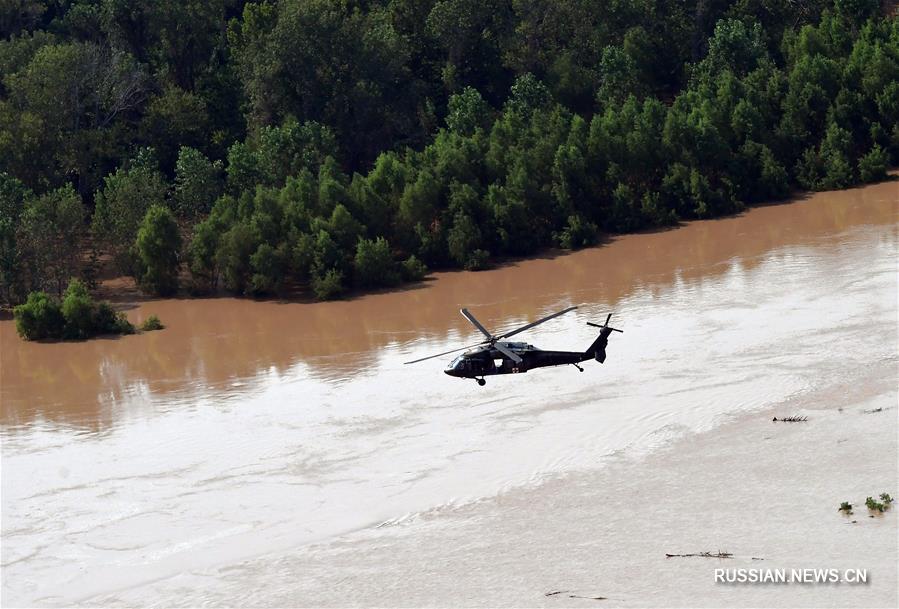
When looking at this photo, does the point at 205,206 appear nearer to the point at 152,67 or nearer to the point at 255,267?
the point at 255,267

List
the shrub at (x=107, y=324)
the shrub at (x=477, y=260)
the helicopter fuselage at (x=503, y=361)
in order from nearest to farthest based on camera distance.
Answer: the helicopter fuselage at (x=503, y=361) → the shrub at (x=107, y=324) → the shrub at (x=477, y=260)

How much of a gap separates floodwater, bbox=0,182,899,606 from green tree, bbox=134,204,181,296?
0.86 meters

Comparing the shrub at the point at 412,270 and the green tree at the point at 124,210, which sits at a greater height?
the green tree at the point at 124,210

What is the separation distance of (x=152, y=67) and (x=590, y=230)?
2137cm

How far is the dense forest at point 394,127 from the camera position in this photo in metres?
52.5

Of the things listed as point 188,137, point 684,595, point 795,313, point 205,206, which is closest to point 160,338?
point 205,206

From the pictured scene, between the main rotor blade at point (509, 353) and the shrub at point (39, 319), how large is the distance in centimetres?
1930

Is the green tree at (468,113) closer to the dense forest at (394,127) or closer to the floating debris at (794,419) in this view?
the dense forest at (394,127)

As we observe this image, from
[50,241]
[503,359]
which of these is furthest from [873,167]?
[50,241]

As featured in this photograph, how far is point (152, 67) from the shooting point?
64750 mm

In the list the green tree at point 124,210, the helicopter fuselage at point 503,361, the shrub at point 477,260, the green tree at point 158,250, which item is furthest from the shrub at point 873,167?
the helicopter fuselage at point 503,361

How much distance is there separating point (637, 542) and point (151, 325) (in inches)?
910

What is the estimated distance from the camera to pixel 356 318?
48.9 m

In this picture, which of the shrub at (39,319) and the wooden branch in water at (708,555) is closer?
the wooden branch in water at (708,555)
